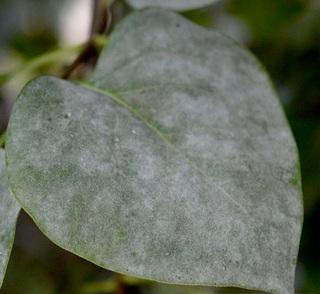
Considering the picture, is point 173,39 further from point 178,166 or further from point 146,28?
point 178,166

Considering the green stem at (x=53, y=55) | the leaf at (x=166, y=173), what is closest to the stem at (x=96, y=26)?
the green stem at (x=53, y=55)

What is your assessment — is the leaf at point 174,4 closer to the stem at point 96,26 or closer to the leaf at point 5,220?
the stem at point 96,26

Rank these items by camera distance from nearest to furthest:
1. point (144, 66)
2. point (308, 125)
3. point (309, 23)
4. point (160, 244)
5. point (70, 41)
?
point (160, 244) → point (144, 66) → point (308, 125) → point (309, 23) → point (70, 41)

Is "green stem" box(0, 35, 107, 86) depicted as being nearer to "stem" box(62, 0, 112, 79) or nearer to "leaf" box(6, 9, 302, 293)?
"stem" box(62, 0, 112, 79)

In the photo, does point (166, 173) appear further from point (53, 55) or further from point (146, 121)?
point (53, 55)

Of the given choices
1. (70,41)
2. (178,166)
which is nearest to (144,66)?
(178,166)

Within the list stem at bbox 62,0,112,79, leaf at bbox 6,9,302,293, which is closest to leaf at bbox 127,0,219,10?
stem at bbox 62,0,112,79
